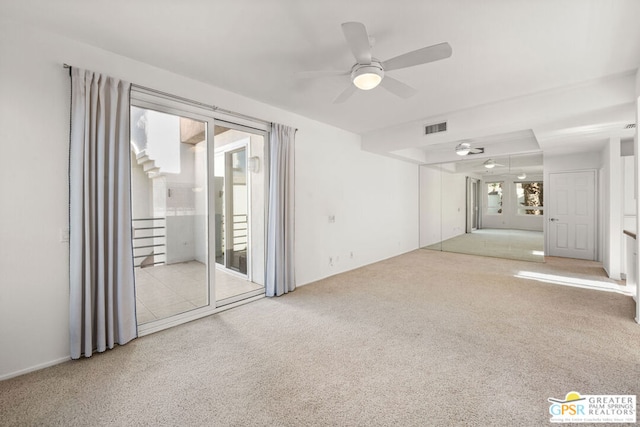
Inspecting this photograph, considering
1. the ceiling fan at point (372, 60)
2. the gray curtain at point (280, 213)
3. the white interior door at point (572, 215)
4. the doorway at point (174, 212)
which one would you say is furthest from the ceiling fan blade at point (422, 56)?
the white interior door at point (572, 215)

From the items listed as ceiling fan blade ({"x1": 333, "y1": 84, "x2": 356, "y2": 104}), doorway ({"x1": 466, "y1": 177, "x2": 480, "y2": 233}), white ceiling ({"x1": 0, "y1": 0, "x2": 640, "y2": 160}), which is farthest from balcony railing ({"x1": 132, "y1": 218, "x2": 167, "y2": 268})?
doorway ({"x1": 466, "y1": 177, "x2": 480, "y2": 233})

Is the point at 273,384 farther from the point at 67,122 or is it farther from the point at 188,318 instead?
the point at 67,122

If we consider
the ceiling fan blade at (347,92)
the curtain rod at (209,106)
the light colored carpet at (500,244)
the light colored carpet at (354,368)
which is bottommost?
the light colored carpet at (354,368)

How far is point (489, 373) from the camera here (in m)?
2.05

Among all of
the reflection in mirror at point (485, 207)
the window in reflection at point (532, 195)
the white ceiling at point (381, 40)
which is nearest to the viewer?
the white ceiling at point (381, 40)

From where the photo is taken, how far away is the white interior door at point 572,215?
5949mm

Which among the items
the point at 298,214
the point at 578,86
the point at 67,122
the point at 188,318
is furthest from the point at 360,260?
the point at 67,122

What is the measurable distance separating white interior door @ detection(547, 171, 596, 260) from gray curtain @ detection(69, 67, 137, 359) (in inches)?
327

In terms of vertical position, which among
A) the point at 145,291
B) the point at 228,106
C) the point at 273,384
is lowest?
the point at 273,384

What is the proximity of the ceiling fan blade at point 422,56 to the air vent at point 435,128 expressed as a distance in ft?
8.36

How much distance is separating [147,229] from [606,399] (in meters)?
4.12

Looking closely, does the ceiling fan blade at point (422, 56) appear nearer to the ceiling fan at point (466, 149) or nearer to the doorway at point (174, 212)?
the doorway at point (174, 212)

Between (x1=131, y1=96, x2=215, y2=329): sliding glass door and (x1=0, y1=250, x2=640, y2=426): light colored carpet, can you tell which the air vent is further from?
(x1=131, y1=96, x2=215, y2=329): sliding glass door

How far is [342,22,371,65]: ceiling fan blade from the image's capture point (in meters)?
1.70
